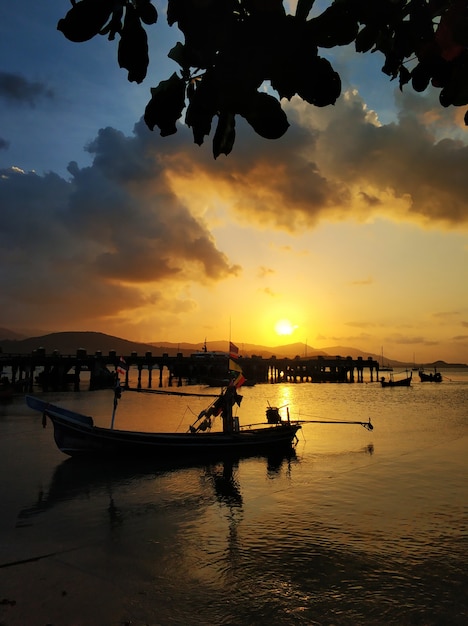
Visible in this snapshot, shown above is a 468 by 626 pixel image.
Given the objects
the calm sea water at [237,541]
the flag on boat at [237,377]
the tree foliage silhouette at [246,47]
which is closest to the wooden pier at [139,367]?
the flag on boat at [237,377]

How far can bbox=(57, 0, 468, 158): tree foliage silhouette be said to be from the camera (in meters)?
1.95

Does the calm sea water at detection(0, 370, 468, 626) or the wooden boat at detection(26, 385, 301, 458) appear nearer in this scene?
the calm sea water at detection(0, 370, 468, 626)

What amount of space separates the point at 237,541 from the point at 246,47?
45.4ft

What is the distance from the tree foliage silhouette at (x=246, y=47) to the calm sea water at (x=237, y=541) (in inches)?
396

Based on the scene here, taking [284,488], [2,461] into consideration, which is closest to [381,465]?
[284,488]

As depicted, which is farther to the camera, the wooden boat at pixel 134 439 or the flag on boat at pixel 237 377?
the flag on boat at pixel 237 377

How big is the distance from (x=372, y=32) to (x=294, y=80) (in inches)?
34.1

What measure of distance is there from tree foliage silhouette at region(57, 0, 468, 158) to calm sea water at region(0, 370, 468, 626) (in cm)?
1006

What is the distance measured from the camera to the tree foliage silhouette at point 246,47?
195 cm

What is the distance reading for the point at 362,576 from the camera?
442 inches

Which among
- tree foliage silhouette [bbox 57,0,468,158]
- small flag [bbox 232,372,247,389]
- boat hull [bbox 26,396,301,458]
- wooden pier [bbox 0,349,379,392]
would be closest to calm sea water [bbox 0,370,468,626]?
boat hull [bbox 26,396,301,458]

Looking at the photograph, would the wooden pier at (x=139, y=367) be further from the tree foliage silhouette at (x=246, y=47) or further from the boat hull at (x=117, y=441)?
the tree foliage silhouette at (x=246, y=47)

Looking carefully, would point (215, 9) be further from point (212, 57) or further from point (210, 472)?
point (210, 472)

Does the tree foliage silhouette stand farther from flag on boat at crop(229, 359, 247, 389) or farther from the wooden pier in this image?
the wooden pier
